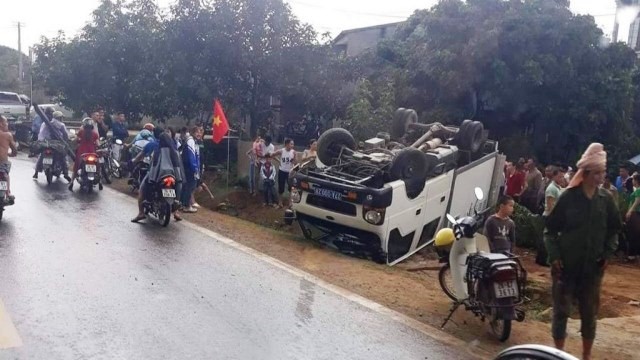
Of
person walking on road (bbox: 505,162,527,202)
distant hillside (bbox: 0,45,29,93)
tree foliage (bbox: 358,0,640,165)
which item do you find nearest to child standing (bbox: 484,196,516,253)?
person walking on road (bbox: 505,162,527,202)

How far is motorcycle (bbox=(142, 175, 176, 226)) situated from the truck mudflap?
2.04 metres

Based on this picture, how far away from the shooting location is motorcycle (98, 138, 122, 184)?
15008 millimetres

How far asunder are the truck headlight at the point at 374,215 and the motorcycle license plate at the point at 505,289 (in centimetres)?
316

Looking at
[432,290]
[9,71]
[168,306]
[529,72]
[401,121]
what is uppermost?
[9,71]

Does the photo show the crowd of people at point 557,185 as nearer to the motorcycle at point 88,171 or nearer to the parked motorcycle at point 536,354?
the parked motorcycle at point 536,354

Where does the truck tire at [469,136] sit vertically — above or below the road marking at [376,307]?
above

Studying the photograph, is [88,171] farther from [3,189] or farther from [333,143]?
[333,143]

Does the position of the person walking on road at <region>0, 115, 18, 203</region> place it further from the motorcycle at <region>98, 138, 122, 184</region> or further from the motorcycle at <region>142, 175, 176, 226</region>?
the motorcycle at <region>98, 138, 122, 184</region>

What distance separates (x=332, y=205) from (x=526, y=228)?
456cm

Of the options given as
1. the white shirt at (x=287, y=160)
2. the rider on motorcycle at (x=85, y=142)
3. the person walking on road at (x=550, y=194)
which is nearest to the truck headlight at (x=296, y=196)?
the person walking on road at (x=550, y=194)

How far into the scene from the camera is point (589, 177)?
5262mm

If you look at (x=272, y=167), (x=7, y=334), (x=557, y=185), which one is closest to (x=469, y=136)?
(x=557, y=185)

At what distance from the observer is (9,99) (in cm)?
2952

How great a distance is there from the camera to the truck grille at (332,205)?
9.40 metres
